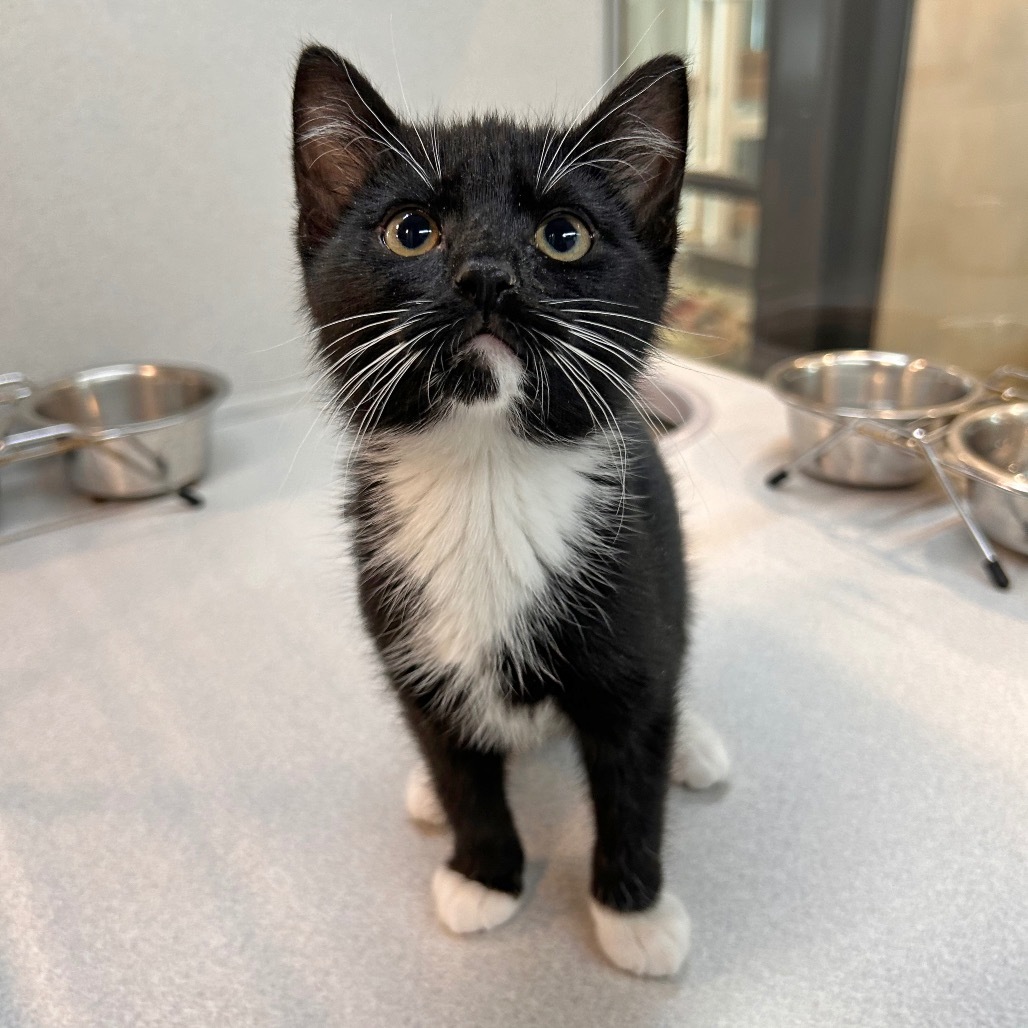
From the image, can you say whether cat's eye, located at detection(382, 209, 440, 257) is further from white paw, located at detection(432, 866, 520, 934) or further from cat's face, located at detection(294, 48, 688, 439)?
white paw, located at detection(432, 866, 520, 934)

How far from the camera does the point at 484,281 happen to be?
59 cm

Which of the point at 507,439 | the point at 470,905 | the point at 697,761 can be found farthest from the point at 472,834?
the point at 507,439

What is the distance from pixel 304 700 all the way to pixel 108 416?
3.15ft

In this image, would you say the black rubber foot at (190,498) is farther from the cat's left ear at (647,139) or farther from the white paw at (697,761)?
the cat's left ear at (647,139)

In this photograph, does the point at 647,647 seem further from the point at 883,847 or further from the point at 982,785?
the point at 982,785

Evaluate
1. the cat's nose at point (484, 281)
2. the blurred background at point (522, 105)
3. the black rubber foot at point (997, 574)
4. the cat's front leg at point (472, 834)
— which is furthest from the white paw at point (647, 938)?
the blurred background at point (522, 105)

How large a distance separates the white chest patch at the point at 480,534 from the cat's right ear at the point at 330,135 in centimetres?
21

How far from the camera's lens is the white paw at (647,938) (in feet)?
2.64

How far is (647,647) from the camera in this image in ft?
2.50

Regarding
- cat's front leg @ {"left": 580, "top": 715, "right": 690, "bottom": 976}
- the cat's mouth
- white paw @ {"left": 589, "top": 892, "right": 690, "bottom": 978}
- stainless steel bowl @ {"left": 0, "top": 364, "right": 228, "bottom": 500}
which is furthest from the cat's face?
stainless steel bowl @ {"left": 0, "top": 364, "right": 228, "bottom": 500}

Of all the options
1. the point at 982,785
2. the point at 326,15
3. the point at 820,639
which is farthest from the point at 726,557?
the point at 326,15

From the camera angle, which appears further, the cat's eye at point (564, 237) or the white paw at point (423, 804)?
the white paw at point (423, 804)

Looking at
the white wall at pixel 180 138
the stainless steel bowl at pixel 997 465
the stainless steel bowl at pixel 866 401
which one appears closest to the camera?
the stainless steel bowl at pixel 997 465

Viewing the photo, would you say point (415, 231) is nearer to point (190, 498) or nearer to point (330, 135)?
point (330, 135)
